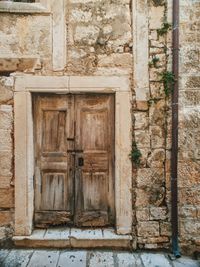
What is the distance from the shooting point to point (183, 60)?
3.96 metres

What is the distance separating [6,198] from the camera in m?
4.00

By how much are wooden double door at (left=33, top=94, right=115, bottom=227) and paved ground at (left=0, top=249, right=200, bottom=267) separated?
0.44m

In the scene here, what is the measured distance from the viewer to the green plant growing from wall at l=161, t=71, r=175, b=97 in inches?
154

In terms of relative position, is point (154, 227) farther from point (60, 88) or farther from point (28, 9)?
point (28, 9)

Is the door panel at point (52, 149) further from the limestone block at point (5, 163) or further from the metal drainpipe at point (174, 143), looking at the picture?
the metal drainpipe at point (174, 143)

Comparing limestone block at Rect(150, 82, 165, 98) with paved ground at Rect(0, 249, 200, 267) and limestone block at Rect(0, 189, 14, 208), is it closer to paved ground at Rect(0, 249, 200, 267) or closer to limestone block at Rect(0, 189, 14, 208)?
paved ground at Rect(0, 249, 200, 267)

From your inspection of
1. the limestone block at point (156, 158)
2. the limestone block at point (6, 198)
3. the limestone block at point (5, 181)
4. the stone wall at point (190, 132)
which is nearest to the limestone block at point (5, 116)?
the limestone block at point (5, 181)

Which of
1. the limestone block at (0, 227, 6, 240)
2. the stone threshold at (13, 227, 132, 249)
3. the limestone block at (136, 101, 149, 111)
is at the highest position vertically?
the limestone block at (136, 101, 149, 111)

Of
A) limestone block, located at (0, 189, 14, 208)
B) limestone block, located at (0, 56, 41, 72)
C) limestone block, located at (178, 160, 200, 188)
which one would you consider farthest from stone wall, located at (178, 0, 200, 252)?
limestone block, located at (0, 189, 14, 208)

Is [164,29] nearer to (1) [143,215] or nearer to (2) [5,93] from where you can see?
(2) [5,93]

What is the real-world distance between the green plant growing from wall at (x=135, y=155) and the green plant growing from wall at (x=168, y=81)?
2.65 feet

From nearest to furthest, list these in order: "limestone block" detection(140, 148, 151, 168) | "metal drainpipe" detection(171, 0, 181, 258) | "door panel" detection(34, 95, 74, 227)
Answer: "metal drainpipe" detection(171, 0, 181, 258)
"limestone block" detection(140, 148, 151, 168)
"door panel" detection(34, 95, 74, 227)

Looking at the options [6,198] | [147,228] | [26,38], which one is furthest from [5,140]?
[147,228]

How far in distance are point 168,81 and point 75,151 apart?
156 centimetres
